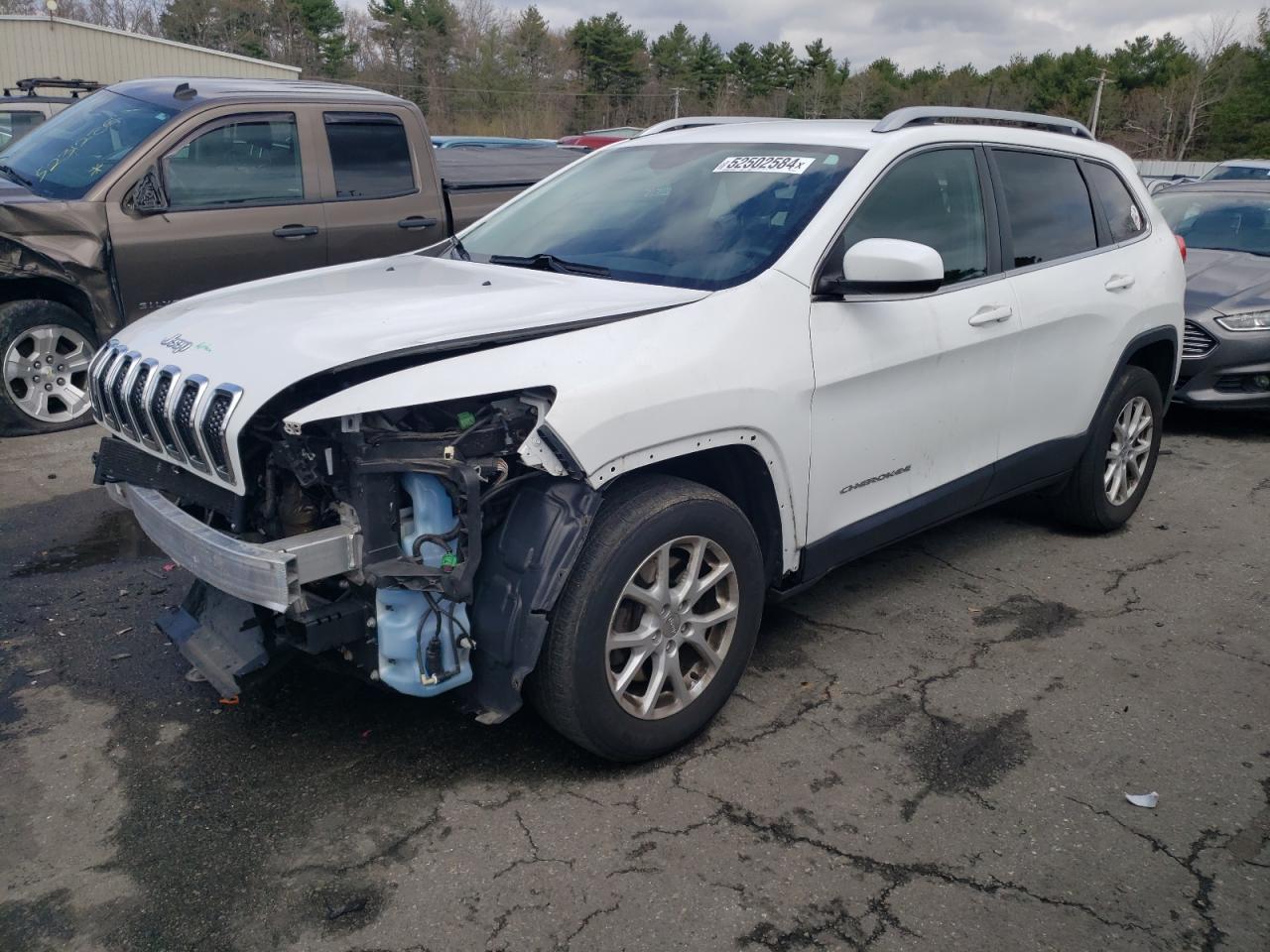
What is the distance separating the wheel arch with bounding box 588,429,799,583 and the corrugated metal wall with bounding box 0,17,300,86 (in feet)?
95.0

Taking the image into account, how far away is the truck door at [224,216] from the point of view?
21.0ft

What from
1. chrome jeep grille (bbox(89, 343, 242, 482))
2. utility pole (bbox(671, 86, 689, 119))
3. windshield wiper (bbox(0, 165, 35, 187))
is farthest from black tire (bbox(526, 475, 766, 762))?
utility pole (bbox(671, 86, 689, 119))

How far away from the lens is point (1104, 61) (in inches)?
2426

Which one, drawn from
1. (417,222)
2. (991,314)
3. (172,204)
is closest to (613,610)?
(991,314)

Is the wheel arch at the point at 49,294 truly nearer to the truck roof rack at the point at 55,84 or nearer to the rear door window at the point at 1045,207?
the rear door window at the point at 1045,207

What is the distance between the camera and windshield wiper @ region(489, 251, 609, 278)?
3.74 metres

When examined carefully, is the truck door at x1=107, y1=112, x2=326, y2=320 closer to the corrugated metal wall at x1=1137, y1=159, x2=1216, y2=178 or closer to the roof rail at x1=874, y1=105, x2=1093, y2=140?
the roof rail at x1=874, y1=105, x2=1093, y2=140

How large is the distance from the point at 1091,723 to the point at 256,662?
2.70 m

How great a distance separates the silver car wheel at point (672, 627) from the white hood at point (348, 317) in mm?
753

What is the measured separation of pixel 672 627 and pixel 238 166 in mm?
4933

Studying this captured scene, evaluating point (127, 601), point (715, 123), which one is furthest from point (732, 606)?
point (127, 601)

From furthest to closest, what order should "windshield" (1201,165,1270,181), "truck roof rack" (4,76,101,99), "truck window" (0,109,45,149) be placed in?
"windshield" (1201,165,1270,181), "truck roof rack" (4,76,101,99), "truck window" (0,109,45,149)

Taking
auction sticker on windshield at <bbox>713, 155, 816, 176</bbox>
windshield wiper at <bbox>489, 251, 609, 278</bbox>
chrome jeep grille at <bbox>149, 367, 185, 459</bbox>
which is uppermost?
auction sticker on windshield at <bbox>713, 155, 816, 176</bbox>

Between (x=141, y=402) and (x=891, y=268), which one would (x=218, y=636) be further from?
(x=891, y=268)
